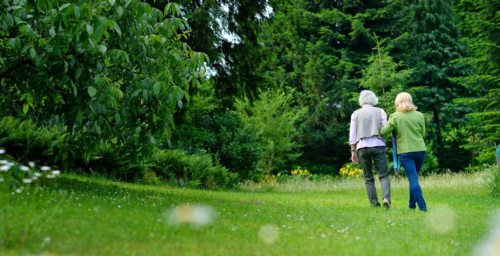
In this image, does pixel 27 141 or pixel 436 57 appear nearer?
pixel 27 141

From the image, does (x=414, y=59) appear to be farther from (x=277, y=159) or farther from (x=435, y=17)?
(x=277, y=159)

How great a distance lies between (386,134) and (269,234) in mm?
4563

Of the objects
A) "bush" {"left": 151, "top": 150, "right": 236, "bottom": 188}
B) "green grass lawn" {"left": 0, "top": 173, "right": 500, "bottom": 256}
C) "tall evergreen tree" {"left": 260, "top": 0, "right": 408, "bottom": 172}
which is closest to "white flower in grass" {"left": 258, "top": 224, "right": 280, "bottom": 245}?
"green grass lawn" {"left": 0, "top": 173, "right": 500, "bottom": 256}

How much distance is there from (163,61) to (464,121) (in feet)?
91.5

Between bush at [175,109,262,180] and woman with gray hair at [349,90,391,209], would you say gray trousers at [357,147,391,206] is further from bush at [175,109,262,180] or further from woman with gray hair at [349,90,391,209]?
bush at [175,109,262,180]

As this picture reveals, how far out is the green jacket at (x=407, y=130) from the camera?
9703 mm

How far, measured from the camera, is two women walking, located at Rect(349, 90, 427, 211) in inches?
383

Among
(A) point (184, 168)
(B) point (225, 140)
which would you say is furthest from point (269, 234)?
(B) point (225, 140)

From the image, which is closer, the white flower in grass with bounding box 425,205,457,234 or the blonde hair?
the white flower in grass with bounding box 425,205,457,234

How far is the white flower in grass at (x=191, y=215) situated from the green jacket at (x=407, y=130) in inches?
140

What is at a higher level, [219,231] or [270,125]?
[270,125]

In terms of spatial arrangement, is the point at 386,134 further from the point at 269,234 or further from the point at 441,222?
the point at 269,234

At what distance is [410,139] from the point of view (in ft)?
31.9

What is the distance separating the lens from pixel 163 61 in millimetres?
8695
